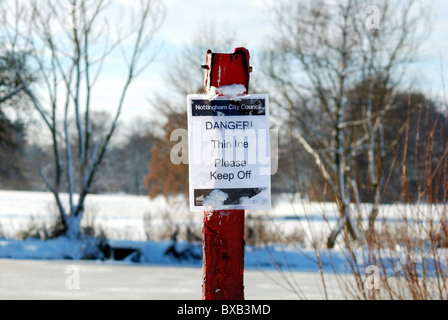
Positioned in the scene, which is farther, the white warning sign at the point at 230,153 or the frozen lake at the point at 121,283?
the frozen lake at the point at 121,283

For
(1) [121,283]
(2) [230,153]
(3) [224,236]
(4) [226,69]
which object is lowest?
(1) [121,283]

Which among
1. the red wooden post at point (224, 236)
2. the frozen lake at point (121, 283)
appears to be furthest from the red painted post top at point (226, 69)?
the frozen lake at point (121, 283)

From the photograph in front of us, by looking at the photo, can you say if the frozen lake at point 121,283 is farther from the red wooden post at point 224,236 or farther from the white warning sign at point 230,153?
the white warning sign at point 230,153

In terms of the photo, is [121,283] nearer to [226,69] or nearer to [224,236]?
[224,236]

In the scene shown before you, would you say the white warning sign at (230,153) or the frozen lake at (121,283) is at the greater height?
the white warning sign at (230,153)

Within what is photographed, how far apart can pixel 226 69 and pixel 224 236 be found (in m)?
0.49

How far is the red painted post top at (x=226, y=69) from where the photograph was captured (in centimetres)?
144

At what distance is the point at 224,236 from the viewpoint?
4.72ft

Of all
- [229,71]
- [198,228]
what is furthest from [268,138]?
A: [198,228]

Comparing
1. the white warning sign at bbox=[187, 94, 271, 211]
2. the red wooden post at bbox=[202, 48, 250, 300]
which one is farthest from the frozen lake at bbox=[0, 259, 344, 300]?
the white warning sign at bbox=[187, 94, 271, 211]

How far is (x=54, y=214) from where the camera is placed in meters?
11.2

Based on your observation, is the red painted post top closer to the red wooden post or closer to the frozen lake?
the red wooden post

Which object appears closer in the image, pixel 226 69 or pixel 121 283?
pixel 226 69

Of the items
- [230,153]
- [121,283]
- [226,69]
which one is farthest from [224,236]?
[121,283]
